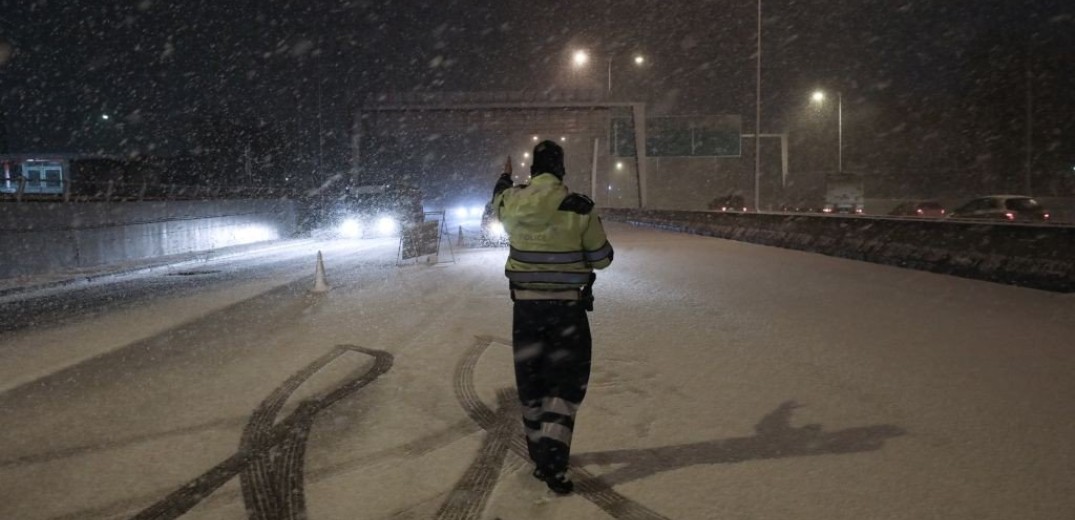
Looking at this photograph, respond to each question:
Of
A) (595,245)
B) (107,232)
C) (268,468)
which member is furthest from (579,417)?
(107,232)

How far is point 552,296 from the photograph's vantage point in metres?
4.64

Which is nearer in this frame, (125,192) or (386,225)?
(125,192)

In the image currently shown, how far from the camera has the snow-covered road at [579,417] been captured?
180 inches

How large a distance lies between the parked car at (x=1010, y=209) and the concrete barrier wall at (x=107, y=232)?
2815 cm

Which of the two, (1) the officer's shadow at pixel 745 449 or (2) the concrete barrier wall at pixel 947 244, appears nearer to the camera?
(1) the officer's shadow at pixel 745 449

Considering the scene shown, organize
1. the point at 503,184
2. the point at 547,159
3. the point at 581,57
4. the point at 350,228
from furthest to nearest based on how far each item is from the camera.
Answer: the point at 581,57, the point at 350,228, the point at 503,184, the point at 547,159

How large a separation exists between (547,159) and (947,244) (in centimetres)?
1385

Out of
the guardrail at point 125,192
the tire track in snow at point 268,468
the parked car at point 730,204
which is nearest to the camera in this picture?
the tire track in snow at point 268,468

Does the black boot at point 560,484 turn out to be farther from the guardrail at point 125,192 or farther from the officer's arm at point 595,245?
the guardrail at point 125,192

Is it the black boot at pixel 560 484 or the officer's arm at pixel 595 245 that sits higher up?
the officer's arm at pixel 595 245

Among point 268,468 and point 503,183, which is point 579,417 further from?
point 268,468

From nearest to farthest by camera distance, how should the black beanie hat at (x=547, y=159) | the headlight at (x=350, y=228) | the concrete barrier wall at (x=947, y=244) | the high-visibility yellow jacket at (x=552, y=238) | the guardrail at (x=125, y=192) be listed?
1. the high-visibility yellow jacket at (x=552, y=238)
2. the black beanie hat at (x=547, y=159)
3. the concrete barrier wall at (x=947, y=244)
4. the guardrail at (x=125, y=192)
5. the headlight at (x=350, y=228)

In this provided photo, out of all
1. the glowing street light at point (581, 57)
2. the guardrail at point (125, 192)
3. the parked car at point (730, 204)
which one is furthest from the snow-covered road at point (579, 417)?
the parked car at point (730, 204)

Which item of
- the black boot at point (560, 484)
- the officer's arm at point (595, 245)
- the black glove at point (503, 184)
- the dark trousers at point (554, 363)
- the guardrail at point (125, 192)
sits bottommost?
the black boot at point (560, 484)
